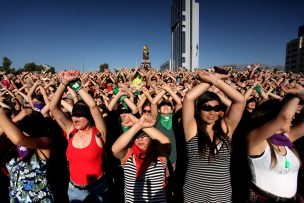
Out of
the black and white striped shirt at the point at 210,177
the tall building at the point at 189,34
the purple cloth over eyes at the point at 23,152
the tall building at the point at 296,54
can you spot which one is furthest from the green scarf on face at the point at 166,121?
the tall building at the point at 296,54

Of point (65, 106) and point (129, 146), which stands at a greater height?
point (65, 106)

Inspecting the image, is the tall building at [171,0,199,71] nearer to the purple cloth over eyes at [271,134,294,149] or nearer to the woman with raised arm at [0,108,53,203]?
the purple cloth over eyes at [271,134,294,149]

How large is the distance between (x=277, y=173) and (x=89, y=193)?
2232 mm

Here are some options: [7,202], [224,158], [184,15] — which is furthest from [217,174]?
[184,15]

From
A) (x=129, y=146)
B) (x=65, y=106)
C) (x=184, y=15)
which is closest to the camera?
(x=129, y=146)

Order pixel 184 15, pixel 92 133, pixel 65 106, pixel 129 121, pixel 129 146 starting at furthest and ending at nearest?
pixel 184 15
pixel 65 106
pixel 92 133
pixel 129 146
pixel 129 121

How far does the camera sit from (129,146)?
279 centimetres

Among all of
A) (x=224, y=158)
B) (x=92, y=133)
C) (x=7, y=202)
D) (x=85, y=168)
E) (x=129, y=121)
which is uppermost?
(x=129, y=121)

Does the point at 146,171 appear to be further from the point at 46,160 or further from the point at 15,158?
the point at 15,158

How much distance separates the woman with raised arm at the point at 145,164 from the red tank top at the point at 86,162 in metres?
0.39

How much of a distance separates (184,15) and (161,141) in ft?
275

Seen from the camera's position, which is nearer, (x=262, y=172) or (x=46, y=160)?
(x=262, y=172)

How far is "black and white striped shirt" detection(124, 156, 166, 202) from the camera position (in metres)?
2.69

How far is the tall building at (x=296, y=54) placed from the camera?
9288 cm
